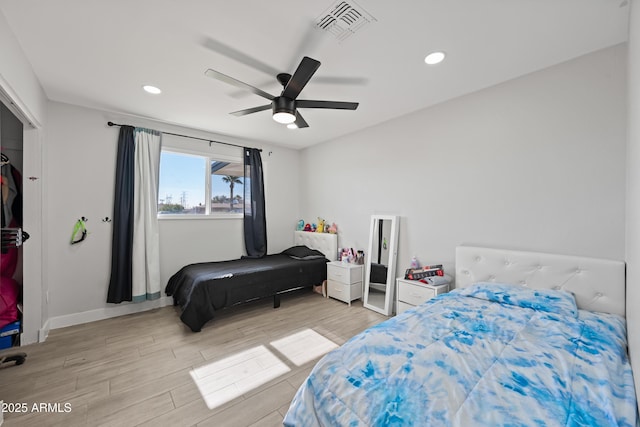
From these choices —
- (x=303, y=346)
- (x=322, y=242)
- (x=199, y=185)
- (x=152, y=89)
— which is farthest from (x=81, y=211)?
(x=322, y=242)

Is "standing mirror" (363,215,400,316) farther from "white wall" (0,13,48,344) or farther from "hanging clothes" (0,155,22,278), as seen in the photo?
"hanging clothes" (0,155,22,278)

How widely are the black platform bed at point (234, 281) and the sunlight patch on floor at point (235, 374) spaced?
2.45 ft

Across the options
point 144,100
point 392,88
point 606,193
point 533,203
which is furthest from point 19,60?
point 606,193

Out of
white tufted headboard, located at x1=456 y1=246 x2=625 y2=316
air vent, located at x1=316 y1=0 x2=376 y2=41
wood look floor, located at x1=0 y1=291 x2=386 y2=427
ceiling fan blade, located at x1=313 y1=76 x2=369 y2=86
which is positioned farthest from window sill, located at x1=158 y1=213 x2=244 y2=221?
white tufted headboard, located at x1=456 y1=246 x2=625 y2=316

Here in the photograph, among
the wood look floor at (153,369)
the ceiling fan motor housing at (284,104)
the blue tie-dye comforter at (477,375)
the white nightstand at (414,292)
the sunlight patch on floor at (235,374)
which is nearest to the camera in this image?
the blue tie-dye comforter at (477,375)

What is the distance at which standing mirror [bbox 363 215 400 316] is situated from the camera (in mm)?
3314

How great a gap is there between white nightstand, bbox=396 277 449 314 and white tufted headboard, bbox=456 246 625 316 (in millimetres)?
231

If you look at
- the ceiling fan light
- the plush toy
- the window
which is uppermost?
the ceiling fan light

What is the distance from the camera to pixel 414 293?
2.80 metres

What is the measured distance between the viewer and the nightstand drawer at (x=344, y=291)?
141 inches

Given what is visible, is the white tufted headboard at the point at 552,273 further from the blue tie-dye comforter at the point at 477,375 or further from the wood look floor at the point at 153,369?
the wood look floor at the point at 153,369

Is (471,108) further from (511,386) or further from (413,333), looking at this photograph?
(511,386)

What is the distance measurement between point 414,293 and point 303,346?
4.28 feet

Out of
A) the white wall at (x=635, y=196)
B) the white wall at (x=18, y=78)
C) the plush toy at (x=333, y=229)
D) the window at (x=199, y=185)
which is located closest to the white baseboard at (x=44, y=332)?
the window at (x=199, y=185)
